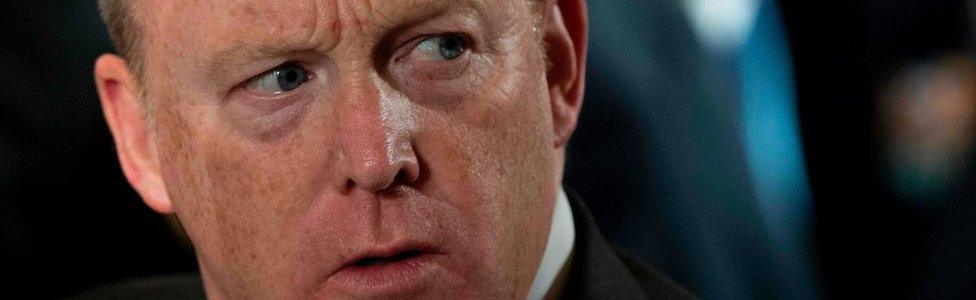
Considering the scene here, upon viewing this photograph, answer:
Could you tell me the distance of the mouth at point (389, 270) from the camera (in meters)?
1.60

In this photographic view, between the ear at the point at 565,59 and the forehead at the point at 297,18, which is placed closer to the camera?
the forehead at the point at 297,18

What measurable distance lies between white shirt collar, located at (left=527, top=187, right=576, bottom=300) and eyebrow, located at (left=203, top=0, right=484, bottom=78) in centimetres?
31

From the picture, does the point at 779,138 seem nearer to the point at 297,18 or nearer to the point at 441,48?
the point at 441,48

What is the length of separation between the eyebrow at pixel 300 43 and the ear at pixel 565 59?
0.58 feet

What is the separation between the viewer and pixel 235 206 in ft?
5.64

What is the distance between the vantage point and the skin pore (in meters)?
1.59

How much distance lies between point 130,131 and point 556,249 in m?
0.54

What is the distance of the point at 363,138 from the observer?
5.16ft

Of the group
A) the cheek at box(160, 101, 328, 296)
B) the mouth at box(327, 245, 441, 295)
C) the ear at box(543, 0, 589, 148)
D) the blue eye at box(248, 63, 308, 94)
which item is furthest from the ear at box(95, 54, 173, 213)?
the ear at box(543, 0, 589, 148)

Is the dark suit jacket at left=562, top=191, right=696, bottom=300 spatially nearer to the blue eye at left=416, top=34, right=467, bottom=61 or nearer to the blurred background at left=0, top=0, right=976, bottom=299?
the blurred background at left=0, top=0, right=976, bottom=299

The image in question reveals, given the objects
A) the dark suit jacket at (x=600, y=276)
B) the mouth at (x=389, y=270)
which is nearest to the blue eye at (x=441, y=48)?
the mouth at (x=389, y=270)

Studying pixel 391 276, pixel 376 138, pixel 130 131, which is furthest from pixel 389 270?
pixel 130 131

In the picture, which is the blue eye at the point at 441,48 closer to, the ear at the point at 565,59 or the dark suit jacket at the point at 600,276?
the ear at the point at 565,59

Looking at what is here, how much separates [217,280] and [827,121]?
3.14 ft
